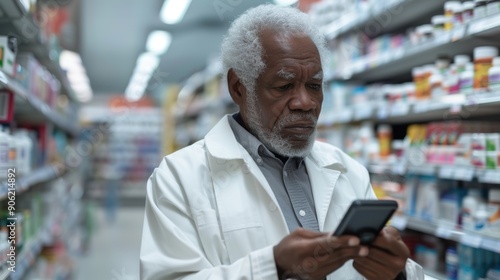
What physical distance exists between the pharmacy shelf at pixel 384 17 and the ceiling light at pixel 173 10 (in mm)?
3747

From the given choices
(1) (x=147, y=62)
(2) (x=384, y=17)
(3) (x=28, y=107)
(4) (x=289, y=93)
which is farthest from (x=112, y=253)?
(1) (x=147, y=62)

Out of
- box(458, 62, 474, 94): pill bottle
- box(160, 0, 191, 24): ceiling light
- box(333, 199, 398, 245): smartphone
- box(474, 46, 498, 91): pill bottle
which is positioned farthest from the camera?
box(160, 0, 191, 24): ceiling light

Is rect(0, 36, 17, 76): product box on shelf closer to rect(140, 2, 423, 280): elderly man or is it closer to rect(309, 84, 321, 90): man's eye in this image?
rect(140, 2, 423, 280): elderly man

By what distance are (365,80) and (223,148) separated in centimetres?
327

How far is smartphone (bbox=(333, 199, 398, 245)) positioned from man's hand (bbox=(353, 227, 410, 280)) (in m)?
0.02

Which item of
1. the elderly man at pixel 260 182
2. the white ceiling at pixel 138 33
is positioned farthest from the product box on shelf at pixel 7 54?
the white ceiling at pixel 138 33

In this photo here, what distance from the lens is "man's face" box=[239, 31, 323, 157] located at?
4.83 ft

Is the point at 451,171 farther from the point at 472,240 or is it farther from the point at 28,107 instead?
the point at 28,107

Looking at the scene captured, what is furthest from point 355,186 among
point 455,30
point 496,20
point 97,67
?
point 97,67

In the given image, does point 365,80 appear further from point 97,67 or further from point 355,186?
point 97,67

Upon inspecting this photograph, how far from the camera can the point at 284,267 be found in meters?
1.18

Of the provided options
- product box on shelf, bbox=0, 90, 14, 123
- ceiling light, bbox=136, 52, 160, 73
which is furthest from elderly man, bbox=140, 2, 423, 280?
ceiling light, bbox=136, 52, 160, 73

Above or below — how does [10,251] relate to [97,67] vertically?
below

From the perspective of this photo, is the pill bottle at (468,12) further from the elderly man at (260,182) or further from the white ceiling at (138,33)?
the white ceiling at (138,33)
